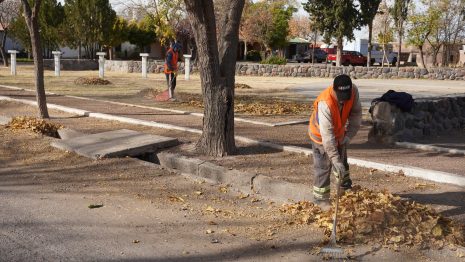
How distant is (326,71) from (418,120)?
21.1m

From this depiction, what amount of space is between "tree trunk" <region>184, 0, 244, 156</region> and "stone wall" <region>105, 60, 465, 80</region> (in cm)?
2326

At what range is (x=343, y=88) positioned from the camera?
4961mm

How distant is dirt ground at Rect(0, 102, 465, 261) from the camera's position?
470 cm

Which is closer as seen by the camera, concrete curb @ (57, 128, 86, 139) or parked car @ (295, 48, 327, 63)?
concrete curb @ (57, 128, 86, 139)

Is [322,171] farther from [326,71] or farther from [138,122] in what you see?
[326,71]

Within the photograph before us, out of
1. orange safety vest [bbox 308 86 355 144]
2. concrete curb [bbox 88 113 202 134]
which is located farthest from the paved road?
concrete curb [bbox 88 113 202 134]

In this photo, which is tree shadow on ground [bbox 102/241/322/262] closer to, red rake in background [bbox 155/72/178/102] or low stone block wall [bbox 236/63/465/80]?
red rake in background [bbox 155/72/178/102]

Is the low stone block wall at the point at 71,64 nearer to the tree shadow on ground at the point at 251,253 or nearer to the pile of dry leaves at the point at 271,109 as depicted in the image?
the pile of dry leaves at the point at 271,109

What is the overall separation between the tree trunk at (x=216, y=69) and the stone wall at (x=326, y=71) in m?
23.3

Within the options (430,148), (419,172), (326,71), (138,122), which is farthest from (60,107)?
(326,71)

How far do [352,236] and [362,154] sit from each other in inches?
142

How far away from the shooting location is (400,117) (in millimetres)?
9633

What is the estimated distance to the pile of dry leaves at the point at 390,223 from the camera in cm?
483

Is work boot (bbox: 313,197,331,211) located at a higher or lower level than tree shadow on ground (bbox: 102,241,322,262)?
higher
